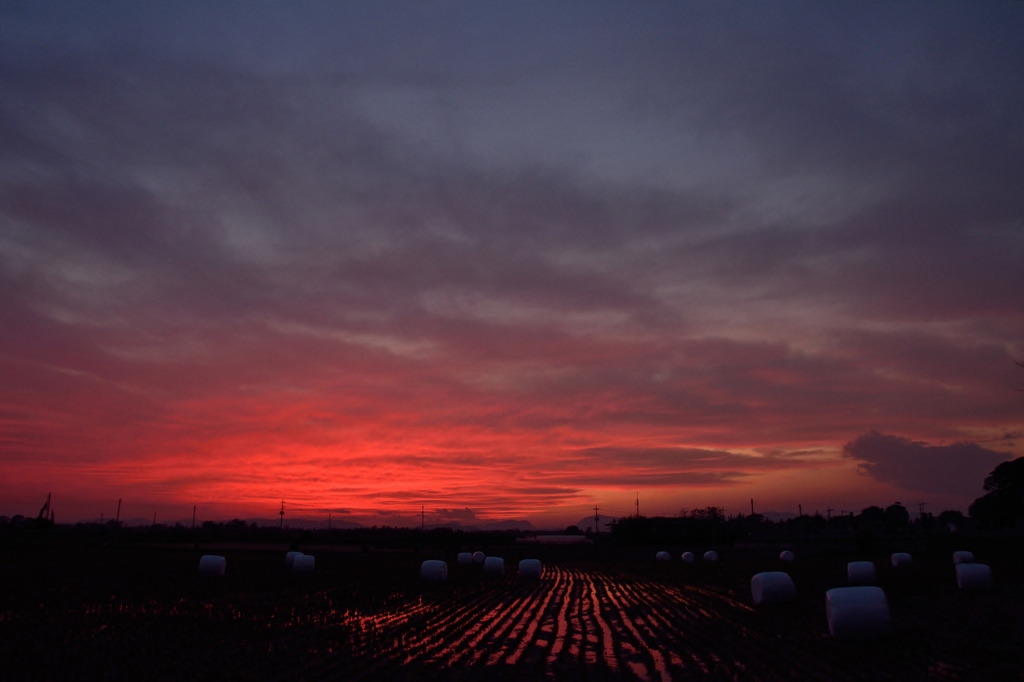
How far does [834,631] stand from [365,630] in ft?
40.1

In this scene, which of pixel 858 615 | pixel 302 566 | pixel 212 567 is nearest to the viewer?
pixel 858 615

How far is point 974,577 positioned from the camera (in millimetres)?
29797

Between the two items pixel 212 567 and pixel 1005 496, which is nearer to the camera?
pixel 212 567

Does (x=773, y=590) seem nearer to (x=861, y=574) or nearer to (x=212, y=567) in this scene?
(x=861, y=574)

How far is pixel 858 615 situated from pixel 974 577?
15126mm

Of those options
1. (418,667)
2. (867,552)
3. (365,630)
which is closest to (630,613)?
(365,630)

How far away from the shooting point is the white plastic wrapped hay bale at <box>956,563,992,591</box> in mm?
29641

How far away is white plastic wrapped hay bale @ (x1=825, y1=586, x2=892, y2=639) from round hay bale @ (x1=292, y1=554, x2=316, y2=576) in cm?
2952

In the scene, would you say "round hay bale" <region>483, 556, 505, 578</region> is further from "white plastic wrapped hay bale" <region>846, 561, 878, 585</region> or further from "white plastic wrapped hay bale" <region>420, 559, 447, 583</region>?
"white plastic wrapped hay bale" <region>846, 561, 878, 585</region>

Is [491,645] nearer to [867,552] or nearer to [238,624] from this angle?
[238,624]

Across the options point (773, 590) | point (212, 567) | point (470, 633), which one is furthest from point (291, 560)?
point (773, 590)

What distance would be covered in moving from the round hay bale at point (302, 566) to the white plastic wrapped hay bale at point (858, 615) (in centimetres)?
2952

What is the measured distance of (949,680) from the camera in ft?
46.0

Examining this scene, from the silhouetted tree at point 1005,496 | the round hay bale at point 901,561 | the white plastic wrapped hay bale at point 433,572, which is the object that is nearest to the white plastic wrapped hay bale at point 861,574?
the round hay bale at point 901,561
